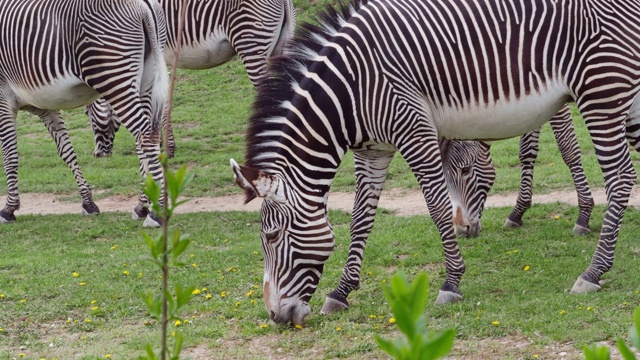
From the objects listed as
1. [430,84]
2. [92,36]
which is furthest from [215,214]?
[430,84]

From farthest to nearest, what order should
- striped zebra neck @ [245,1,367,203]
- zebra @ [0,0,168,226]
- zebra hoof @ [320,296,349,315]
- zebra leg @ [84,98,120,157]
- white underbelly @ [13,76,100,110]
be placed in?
zebra leg @ [84,98,120,157]
white underbelly @ [13,76,100,110]
zebra @ [0,0,168,226]
zebra hoof @ [320,296,349,315]
striped zebra neck @ [245,1,367,203]

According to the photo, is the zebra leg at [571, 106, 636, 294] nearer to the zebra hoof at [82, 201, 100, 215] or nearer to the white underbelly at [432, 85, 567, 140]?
the white underbelly at [432, 85, 567, 140]

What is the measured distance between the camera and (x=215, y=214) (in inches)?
439

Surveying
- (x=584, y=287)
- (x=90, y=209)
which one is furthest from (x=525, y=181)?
(x=90, y=209)

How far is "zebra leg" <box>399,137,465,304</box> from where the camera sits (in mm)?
6500

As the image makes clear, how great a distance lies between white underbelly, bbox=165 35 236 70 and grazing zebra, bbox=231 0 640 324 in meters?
6.08

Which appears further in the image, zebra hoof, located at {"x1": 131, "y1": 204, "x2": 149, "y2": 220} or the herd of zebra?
zebra hoof, located at {"x1": 131, "y1": 204, "x2": 149, "y2": 220}

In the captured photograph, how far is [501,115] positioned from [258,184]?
188 cm

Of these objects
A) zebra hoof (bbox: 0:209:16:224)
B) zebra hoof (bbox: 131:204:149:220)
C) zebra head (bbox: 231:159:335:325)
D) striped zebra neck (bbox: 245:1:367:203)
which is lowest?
zebra hoof (bbox: 0:209:16:224)

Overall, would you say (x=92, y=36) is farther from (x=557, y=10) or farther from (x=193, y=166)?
(x=557, y=10)

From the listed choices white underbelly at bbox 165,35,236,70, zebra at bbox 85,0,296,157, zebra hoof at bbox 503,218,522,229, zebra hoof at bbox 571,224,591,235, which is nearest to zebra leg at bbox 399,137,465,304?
zebra hoof at bbox 571,224,591,235

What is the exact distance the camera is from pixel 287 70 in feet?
21.9

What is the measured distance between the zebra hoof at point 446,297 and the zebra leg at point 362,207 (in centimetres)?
67

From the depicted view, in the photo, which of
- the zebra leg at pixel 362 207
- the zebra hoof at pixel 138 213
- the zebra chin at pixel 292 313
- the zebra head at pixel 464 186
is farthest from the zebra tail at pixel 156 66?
the zebra chin at pixel 292 313
